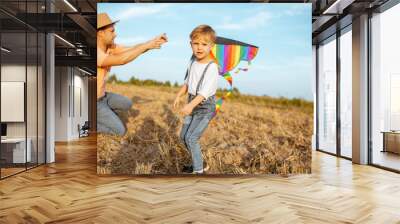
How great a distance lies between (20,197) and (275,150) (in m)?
3.87

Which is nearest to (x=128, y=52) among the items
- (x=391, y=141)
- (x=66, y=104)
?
(x=391, y=141)

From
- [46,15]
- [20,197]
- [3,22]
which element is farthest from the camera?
[46,15]

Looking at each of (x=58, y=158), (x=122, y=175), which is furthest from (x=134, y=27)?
(x=58, y=158)

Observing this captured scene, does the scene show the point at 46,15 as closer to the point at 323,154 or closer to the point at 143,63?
the point at 143,63

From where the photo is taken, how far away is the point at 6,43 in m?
6.31

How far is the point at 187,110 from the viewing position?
6426 mm

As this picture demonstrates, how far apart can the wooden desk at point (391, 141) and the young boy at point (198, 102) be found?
11.3ft

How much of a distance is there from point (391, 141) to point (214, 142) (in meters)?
3.41

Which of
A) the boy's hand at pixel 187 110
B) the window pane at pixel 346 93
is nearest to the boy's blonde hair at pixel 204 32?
the boy's hand at pixel 187 110

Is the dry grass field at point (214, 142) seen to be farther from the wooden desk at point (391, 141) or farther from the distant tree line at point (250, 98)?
the wooden desk at point (391, 141)

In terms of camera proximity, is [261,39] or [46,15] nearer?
[261,39]

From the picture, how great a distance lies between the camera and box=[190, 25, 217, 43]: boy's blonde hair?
6.49 metres

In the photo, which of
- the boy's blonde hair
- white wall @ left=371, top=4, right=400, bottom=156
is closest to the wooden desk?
white wall @ left=371, top=4, right=400, bottom=156

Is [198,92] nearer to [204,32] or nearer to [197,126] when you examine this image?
[197,126]
